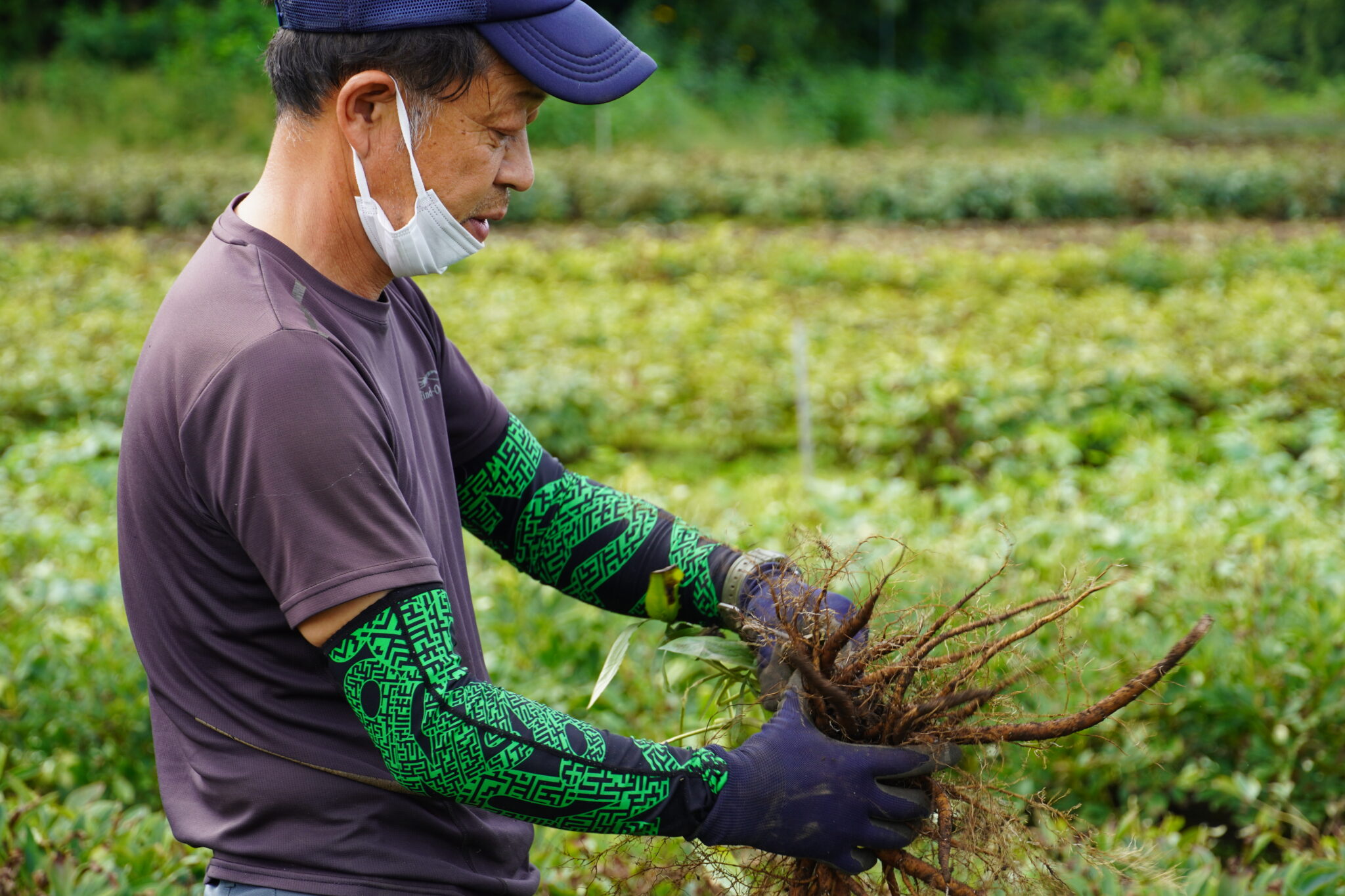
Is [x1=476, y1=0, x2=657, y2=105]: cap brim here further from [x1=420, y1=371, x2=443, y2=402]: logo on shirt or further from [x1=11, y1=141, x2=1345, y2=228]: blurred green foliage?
[x1=11, y1=141, x2=1345, y2=228]: blurred green foliage

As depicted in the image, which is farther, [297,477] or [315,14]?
[315,14]

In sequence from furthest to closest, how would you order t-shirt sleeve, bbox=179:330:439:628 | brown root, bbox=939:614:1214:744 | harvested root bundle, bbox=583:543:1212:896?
1. harvested root bundle, bbox=583:543:1212:896
2. brown root, bbox=939:614:1214:744
3. t-shirt sleeve, bbox=179:330:439:628

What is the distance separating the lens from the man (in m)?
1.09

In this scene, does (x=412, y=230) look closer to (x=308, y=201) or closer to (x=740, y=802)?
(x=308, y=201)

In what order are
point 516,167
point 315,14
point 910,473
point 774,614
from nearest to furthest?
point 315,14, point 516,167, point 774,614, point 910,473

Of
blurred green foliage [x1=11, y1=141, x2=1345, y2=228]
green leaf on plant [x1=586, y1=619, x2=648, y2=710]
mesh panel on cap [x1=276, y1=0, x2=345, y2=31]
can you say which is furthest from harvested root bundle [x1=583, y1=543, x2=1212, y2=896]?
blurred green foliage [x1=11, y1=141, x2=1345, y2=228]

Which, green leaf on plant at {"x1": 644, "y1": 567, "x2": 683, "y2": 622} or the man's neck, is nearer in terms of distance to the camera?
the man's neck

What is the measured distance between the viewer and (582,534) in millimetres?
1705

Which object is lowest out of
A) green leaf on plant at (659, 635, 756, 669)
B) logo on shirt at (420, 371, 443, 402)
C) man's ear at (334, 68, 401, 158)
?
green leaf on plant at (659, 635, 756, 669)

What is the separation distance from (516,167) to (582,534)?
1.97 feet

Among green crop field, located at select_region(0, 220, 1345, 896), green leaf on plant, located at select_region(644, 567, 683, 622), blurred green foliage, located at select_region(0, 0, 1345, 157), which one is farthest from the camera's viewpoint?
blurred green foliage, located at select_region(0, 0, 1345, 157)

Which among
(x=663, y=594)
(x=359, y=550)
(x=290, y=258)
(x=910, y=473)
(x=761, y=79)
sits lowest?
(x=910, y=473)

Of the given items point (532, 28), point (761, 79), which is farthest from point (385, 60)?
point (761, 79)

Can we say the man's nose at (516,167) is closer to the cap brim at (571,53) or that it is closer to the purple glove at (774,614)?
the cap brim at (571,53)
